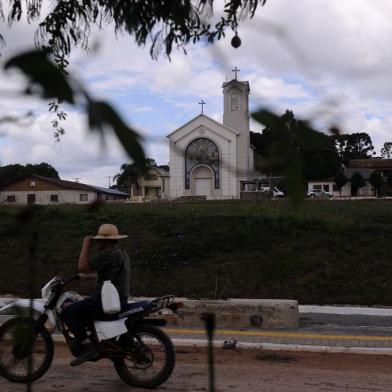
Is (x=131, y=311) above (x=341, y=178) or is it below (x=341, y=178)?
below

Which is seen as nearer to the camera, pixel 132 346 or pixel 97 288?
pixel 132 346

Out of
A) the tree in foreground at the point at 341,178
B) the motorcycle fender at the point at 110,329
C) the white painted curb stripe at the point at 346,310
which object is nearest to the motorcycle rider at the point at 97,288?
the motorcycle fender at the point at 110,329

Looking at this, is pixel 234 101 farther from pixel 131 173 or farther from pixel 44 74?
pixel 44 74

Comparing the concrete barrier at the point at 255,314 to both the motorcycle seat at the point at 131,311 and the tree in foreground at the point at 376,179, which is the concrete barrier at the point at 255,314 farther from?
the tree in foreground at the point at 376,179

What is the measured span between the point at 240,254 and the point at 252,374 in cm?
864

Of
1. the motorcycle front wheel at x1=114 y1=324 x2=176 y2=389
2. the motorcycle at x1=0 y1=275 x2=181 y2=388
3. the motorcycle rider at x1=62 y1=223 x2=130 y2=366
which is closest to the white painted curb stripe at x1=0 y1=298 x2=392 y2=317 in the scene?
the motorcycle rider at x1=62 y1=223 x2=130 y2=366

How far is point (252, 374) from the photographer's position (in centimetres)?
711

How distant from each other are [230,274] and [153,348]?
806cm

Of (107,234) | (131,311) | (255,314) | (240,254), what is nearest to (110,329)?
(131,311)

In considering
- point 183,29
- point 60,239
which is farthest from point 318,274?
point 183,29

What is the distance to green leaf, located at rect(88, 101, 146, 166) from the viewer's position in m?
1.01

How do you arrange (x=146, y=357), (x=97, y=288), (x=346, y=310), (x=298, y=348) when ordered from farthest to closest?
(x=346, y=310), (x=298, y=348), (x=97, y=288), (x=146, y=357)

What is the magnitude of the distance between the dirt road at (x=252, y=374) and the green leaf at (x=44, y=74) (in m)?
5.61

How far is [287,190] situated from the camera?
3.88 ft
